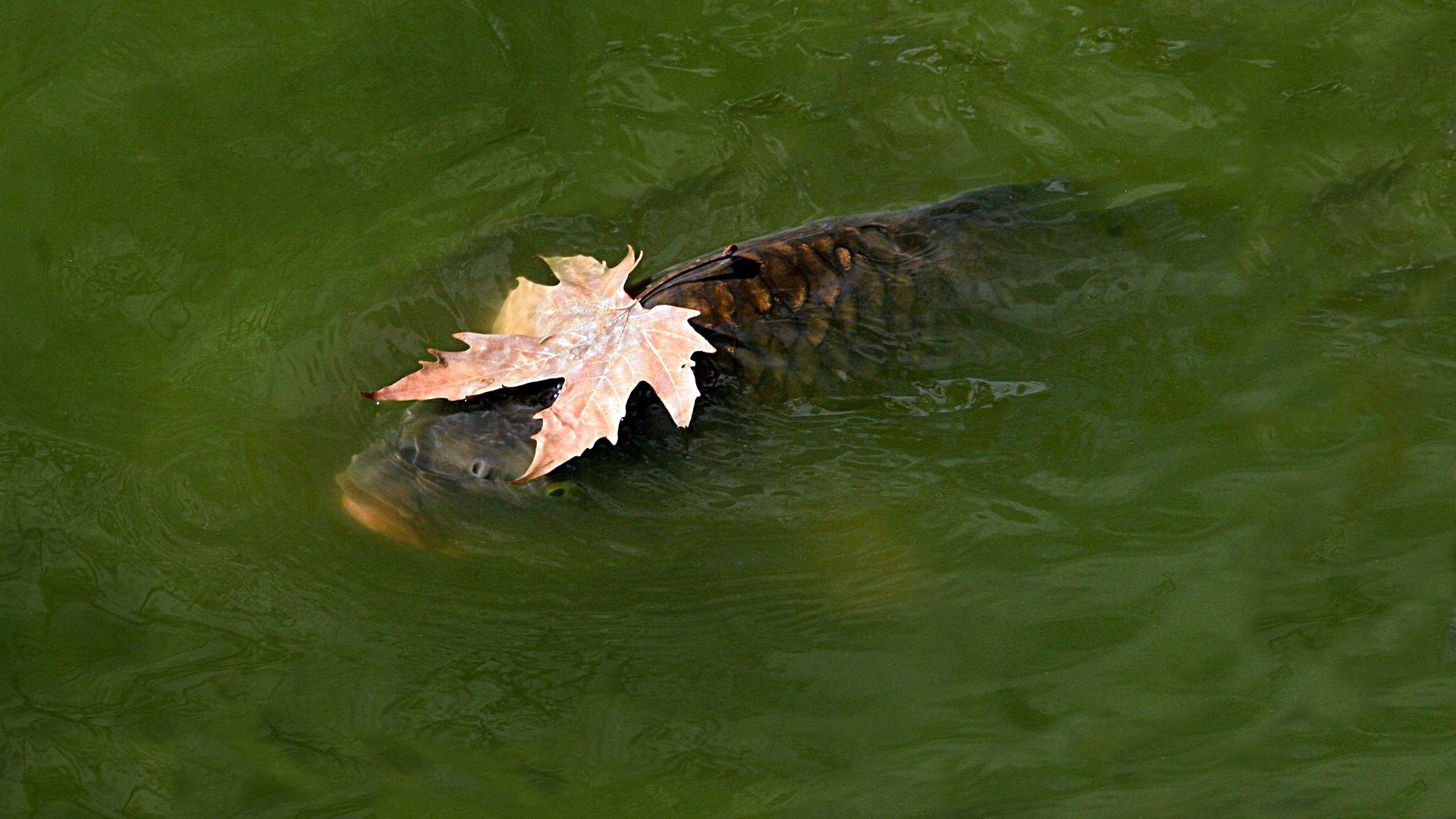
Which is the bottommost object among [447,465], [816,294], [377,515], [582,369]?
[377,515]

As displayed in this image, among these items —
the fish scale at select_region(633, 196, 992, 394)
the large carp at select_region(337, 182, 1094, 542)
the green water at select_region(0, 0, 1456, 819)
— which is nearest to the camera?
the green water at select_region(0, 0, 1456, 819)

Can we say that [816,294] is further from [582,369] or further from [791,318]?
[582,369]

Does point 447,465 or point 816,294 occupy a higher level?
point 816,294

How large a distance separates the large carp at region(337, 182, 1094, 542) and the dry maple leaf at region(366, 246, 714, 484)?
55mm

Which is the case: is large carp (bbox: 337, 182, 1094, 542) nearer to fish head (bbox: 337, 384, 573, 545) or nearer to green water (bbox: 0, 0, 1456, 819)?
fish head (bbox: 337, 384, 573, 545)

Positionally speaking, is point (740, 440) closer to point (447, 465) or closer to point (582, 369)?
point (582, 369)

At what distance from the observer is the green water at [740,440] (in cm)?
303

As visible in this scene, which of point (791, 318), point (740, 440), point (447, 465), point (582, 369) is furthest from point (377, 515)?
point (791, 318)

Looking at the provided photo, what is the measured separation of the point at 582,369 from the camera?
3.16m

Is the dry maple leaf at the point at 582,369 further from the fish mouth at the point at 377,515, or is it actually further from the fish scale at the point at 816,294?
the fish mouth at the point at 377,515

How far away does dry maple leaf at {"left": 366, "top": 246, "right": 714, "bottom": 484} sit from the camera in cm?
308

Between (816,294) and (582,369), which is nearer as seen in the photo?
(582,369)

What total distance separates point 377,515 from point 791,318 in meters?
1.17

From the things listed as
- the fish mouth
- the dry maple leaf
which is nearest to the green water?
the fish mouth
